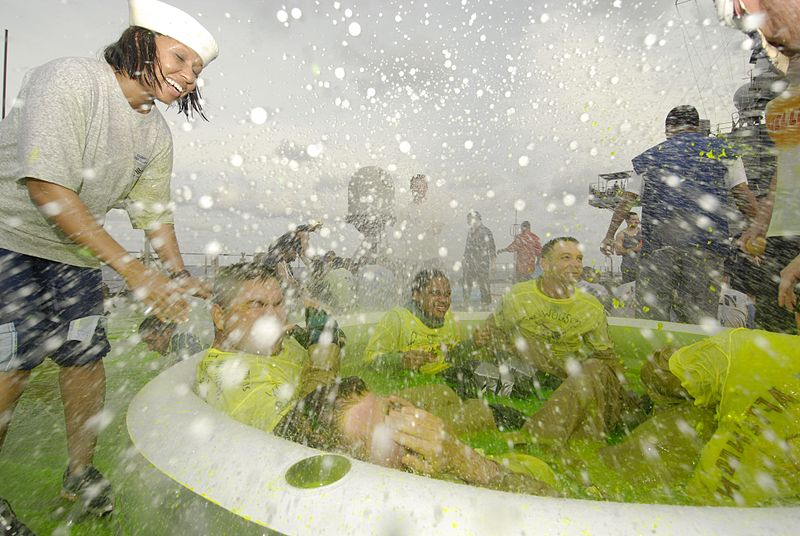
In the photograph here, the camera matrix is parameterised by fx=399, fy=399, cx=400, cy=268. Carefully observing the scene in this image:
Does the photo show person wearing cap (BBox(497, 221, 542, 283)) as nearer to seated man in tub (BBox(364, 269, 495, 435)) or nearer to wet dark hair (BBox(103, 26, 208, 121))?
seated man in tub (BBox(364, 269, 495, 435))

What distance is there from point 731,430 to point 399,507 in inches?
46.0

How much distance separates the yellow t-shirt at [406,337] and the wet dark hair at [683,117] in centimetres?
248

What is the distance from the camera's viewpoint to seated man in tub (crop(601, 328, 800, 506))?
1.15m

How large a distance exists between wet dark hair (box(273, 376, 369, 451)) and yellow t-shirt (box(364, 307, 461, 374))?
1.52 metres

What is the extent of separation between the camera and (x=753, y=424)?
1.22 meters

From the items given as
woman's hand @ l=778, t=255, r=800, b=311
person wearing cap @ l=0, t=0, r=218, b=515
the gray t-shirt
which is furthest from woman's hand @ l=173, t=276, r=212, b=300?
woman's hand @ l=778, t=255, r=800, b=311

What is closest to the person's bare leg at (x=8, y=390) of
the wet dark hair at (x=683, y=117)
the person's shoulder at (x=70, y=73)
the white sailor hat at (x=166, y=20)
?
the person's shoulder at (x=70, y=73)

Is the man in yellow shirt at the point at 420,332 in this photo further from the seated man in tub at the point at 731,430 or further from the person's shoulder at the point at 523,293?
the seated man in tub at the point at 731,430

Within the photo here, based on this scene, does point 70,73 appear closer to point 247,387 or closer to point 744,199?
point 247,387

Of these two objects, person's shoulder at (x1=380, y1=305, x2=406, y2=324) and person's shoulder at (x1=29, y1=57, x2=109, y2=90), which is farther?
person's shoulder at (x1=380, y1=305, x2=406, y2=324)

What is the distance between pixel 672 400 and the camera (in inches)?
79.7

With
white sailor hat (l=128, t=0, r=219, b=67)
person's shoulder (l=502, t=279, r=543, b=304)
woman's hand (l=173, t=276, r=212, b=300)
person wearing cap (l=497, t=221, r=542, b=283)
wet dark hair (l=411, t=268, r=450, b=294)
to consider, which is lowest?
person wearing cap (l=497, t=221, r=542, b=283)

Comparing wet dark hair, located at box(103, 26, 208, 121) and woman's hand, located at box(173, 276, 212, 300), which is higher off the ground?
wet dark hair, located at box(103, 26, 208, 121)

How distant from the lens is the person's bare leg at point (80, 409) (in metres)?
1.66
